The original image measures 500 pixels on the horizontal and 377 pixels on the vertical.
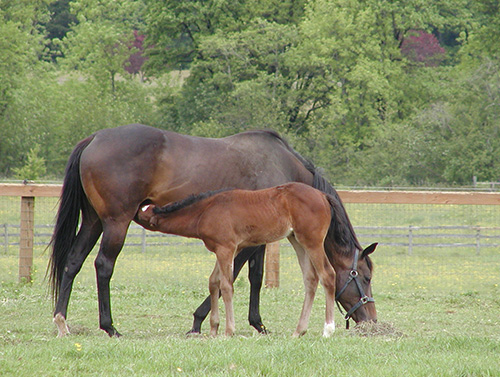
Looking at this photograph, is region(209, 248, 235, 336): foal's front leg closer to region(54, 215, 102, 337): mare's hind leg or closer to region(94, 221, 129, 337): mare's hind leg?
region(94, 221, 129, 337): mare's hind leg

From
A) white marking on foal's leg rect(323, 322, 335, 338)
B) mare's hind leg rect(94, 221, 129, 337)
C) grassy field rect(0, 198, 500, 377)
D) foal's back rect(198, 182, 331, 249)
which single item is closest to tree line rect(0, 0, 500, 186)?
grassy field rect(0, 198, 500, 377)

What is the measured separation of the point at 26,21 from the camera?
39844 mm

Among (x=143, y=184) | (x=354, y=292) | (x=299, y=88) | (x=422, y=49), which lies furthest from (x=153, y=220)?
(x=422, y=49)

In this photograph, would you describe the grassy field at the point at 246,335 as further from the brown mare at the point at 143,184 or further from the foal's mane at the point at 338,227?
the foal's mane at the point at 338,227

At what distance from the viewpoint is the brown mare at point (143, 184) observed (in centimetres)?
626

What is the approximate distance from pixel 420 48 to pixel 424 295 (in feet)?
124

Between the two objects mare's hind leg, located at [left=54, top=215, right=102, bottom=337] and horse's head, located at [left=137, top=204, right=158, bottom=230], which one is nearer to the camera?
horse's head, located at [left=137, top=204, right=158, bottom=230]

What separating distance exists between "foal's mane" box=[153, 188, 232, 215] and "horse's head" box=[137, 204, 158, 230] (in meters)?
0.05

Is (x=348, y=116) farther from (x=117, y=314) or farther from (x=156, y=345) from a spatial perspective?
(x=156, y=345)

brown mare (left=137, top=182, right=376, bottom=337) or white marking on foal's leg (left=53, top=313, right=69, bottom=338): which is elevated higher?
brown mare (left=137, top=182, right=376, bottom=337)

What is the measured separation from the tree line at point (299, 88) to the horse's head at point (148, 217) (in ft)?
71.0

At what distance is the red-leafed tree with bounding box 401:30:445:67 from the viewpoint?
42.8 m

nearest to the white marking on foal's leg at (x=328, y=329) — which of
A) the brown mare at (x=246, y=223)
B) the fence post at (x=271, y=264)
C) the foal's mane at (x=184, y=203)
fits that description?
the brown mare at (x=246, y=223)

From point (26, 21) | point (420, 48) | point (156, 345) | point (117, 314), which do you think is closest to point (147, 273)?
point (117, 314)
